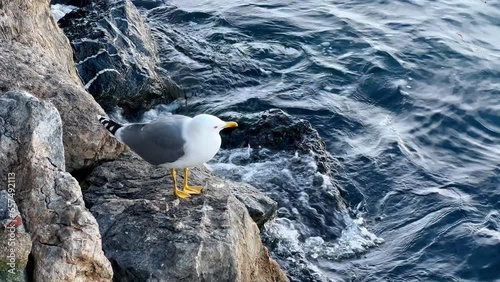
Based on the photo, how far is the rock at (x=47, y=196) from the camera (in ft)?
15.8

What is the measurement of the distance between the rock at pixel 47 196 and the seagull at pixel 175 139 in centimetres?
113

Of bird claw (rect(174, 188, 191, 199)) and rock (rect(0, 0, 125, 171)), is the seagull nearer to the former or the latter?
bird claw (rect(174, 188, 191, 199))

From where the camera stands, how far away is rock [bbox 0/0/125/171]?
22.2 ft

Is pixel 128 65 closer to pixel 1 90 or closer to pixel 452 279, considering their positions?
pixel 1 90

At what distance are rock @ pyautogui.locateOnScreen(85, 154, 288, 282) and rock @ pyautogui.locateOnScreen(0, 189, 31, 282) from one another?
1.22 m

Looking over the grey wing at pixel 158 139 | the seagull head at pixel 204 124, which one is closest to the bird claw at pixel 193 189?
the grey wing at pixel 158 139

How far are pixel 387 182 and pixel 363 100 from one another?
232 centimetres

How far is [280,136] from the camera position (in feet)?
33.2

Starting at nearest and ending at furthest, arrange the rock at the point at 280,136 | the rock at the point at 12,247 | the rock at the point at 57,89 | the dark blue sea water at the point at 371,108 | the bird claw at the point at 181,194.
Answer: the rock at the point at 12,247
the bird claw at the point at 181,194
the rock at the point at 57,89
the dark blue sea water at the point at 371,108
the rock at the point at 280,136

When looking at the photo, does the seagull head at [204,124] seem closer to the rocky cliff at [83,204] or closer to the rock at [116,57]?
the rocky cliff at [83,204]

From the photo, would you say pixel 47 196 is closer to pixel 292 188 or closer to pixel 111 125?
pixel 111 125

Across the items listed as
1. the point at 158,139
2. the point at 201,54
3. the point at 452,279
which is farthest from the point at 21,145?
the point at 201,54

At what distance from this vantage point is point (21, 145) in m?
5.40

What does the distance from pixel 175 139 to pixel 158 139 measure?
158 millimetres
